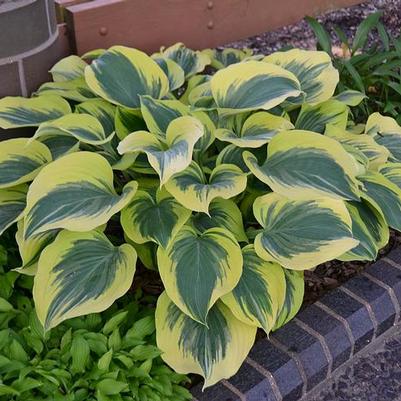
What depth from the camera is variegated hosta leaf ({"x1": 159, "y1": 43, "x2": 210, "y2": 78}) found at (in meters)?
2.79

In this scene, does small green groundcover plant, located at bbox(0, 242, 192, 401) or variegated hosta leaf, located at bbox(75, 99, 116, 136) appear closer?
small green groundcover plant, located at bbox(0, 242, 192, 401)

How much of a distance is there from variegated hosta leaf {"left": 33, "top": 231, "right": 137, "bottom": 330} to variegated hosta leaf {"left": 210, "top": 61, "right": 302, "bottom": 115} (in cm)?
59

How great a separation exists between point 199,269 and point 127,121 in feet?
2.02

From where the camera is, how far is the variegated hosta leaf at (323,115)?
2.44m

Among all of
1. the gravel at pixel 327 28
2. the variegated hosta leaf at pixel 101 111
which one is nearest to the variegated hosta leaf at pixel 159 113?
the variegated hosta leaf at pixel 101 111

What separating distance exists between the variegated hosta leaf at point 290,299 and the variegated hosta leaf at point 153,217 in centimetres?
38

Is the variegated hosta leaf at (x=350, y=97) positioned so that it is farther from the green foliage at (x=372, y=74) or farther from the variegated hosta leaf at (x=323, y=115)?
the green foliage at (x=372, y=74)

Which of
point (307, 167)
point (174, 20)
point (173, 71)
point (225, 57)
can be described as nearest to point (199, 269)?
point (307, 167)

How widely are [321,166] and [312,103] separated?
45 centimetres

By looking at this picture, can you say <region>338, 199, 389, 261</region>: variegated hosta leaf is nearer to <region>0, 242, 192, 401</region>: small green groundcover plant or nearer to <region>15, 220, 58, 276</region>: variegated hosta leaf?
<region>0, 242, 192, 401</region>: small green groundcover plant

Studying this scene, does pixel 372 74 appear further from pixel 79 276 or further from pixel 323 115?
pixel 79 276

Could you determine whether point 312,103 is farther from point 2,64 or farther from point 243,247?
point 2,64

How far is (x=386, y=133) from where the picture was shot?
253 cm

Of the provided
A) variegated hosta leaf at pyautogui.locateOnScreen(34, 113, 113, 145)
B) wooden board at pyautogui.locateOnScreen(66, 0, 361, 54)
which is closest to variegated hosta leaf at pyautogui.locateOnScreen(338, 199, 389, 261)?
variegated hosta leaf at pyautogui.locateOnScreen(34, 113, 113, 145)
